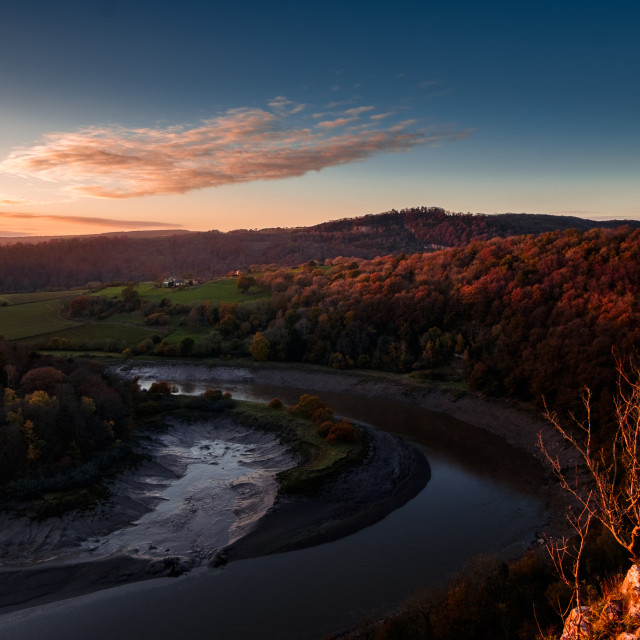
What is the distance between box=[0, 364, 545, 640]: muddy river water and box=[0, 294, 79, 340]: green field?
5281cm

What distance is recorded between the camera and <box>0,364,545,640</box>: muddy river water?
18.8 metres

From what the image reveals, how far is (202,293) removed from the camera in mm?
90875

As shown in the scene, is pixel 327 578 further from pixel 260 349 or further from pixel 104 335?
pixel 104 335

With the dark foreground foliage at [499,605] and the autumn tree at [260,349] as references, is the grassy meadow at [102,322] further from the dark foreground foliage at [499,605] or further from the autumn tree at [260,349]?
the dark foreground foliage at [499,605]

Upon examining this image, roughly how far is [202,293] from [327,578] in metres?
74.1

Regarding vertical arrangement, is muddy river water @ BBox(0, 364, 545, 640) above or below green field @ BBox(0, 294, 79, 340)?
below

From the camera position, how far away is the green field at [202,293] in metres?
86.9

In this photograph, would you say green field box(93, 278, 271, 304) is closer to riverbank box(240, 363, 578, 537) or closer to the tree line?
riverbank box(240, 363, 578, 537)

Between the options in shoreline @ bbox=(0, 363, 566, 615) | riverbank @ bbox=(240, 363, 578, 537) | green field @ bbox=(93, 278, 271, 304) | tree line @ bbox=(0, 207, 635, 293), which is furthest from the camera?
tree line @ bbox=(0, 207, 635, 293)

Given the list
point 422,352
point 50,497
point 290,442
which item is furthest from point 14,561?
point 422,352

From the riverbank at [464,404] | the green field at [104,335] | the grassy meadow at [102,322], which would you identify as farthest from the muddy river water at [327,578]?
the grassy meadow at [102,322]

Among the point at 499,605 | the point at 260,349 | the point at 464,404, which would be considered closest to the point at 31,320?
the point at 260,349

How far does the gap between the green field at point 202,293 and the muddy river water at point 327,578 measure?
179 feet

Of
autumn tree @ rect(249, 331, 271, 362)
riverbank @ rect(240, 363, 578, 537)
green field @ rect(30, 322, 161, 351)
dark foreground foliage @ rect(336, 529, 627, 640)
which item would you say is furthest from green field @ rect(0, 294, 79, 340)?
dark foreground foliage @ rect(336, 529, 627, 640)
